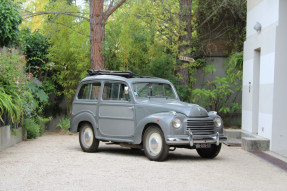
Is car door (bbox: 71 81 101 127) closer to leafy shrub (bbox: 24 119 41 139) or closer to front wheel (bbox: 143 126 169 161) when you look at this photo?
front wheel (bbox: 143 126 169 161)

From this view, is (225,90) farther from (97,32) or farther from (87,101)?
(87,101)

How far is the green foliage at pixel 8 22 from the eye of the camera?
12875 millimetres

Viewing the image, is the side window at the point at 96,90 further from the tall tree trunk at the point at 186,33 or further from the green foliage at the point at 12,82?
the tall tree trunk at the point at 186,33

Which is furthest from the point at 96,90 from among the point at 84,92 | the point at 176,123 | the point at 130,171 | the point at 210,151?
the point at 130,171

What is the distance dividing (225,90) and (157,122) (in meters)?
7.29

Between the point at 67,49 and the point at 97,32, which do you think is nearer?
the point at 97,32

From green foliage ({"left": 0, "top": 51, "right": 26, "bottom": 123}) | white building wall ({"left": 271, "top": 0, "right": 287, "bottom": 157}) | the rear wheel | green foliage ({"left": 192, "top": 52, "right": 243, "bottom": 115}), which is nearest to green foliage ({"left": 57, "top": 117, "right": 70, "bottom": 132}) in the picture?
green foliage ({"left": 0, "top": 51, "right": 26, "bottom": 123})

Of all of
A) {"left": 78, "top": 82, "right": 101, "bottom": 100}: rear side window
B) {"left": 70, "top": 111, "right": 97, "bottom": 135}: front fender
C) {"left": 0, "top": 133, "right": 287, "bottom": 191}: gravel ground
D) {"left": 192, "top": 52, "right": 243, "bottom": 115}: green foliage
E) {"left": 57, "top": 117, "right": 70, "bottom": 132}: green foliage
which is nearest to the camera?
{"left": 0, "top": 133, "right": 287, "bottom": 191}: gravel ground

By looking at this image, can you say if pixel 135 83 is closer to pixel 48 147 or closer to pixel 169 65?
pixel 48 147

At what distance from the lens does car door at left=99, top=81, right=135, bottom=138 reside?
10.3 m

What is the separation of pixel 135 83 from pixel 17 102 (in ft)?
10.7

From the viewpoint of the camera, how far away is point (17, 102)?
11.7 metres

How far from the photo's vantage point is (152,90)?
1074 cm

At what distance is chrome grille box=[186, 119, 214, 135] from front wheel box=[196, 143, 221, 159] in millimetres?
531
